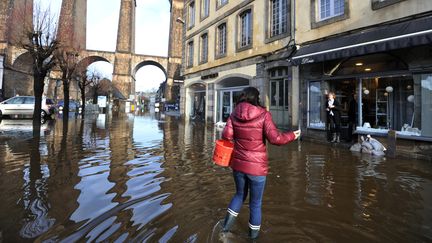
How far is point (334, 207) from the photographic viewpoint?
4180 mm

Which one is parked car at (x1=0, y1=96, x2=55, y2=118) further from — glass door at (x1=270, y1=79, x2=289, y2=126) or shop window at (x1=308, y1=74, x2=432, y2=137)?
shop window at (x1=308, y1=74, x2=432, y2=137)

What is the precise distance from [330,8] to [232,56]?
7346 millimetres

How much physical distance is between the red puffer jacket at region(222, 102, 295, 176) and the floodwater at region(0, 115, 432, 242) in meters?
0.75

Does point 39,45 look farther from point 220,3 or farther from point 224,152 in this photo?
point 224,152

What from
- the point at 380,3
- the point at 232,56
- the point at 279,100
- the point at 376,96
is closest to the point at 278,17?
the point at 279,100

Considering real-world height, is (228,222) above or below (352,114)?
below

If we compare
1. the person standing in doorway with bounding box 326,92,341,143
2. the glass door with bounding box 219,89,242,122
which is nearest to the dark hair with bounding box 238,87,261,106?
the person standing in doorway with bounding box 326,92,341,143

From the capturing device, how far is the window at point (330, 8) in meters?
10.9

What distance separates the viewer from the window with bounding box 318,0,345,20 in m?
10.9

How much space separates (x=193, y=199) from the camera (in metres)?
4.48

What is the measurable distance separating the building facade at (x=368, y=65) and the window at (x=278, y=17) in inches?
48.9

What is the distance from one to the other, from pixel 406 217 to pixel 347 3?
859 cm

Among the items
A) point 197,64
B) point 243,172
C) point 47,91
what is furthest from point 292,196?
point 47,91

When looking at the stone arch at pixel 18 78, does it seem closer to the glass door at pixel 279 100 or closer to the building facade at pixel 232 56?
the building facade at pixel 232 56
